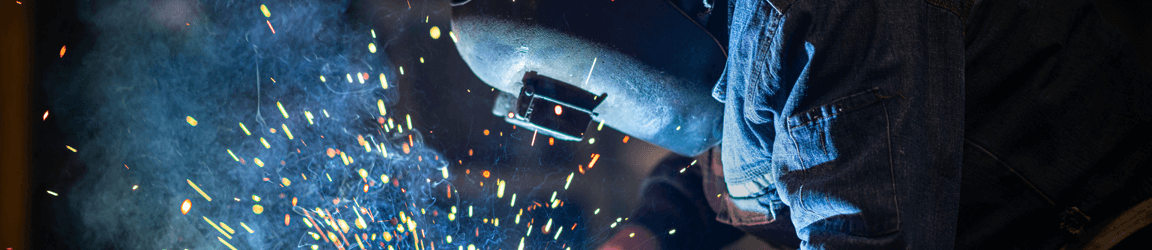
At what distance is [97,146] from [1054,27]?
7.01 feet

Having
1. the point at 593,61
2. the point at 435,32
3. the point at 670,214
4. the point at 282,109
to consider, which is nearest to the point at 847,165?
the point at 593,61

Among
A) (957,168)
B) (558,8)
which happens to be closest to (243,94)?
(558,8)

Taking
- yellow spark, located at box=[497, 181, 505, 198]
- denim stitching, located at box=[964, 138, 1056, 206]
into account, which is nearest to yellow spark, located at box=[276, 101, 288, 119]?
yellow spark, located at box=[497, 181, 505, 198]

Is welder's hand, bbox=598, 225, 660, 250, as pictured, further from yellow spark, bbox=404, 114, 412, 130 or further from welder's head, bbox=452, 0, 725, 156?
yellow spark, bbox=404, 114, 412, 130

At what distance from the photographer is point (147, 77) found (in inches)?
47.1

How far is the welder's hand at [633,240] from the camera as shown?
1.37 m

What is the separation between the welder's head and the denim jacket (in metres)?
0.11

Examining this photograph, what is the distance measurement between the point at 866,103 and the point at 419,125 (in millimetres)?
1008

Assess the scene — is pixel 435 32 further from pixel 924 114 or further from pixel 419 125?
pixel 924 114

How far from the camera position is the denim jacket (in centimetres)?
78

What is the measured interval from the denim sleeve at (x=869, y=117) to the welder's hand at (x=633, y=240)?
55 cm

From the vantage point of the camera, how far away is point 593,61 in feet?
3.53

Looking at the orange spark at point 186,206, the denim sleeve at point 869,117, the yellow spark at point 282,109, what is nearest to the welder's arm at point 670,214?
the denim sleeve at point 869,117

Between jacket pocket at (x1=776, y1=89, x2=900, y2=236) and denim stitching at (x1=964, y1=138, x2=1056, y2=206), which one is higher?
jacket pocket at (x1=776, y1=89, x2=900, y2=236)
